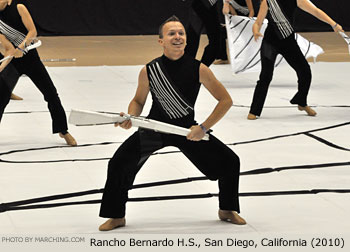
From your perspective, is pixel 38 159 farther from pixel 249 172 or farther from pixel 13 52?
pixel 249 172

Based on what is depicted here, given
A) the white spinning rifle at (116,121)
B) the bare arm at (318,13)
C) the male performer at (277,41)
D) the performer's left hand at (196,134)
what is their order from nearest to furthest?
the white spinning rifle at (116,121), the performer's left hand at (196,134), the bare arm at (318,13), the male performer at (277,41)

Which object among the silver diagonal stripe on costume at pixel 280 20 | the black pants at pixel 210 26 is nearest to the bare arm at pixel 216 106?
the silver diagonal stripe on costume at pixel 280 20

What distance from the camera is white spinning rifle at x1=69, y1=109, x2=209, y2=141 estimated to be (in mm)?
4656

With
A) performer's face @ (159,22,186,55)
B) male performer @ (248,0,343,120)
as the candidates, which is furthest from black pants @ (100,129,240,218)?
male performer @ (248,0,343,120)

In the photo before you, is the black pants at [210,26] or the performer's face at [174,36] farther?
the black pants at [210,26]

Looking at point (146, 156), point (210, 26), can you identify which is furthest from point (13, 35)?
point (210, 26)

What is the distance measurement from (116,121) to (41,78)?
96.9 inches

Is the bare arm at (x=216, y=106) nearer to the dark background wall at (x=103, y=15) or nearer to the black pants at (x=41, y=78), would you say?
the black pants at (x=41, y=78)

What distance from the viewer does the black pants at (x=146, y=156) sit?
483 cm

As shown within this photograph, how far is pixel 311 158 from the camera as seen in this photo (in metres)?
6.61

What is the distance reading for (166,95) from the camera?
4953 millimetres

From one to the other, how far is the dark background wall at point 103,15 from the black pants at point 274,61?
7.03 m

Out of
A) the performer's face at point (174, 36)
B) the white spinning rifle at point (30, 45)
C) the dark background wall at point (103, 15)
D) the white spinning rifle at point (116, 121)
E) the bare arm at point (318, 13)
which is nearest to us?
the white spinning rifle at point (116, 121)

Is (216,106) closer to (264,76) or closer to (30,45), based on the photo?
(30,45)
